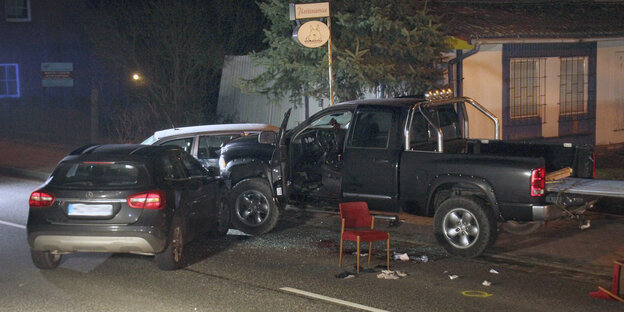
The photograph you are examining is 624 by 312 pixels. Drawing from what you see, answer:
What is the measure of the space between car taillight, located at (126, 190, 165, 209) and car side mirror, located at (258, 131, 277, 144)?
8.60ft

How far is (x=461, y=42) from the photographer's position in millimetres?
17344

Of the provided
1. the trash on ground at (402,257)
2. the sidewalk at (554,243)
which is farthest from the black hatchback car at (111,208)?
the sidewalk at (554,243)

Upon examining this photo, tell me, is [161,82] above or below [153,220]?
above

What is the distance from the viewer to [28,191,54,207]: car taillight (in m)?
8.95

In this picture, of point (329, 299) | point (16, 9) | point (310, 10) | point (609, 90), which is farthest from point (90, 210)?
point (16, 9)

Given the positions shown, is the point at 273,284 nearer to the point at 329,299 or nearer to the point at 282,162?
the point at 329,299

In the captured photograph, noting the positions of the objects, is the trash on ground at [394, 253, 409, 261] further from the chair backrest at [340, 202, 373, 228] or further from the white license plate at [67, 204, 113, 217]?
the white license plate at [67, 204, 113, 217]

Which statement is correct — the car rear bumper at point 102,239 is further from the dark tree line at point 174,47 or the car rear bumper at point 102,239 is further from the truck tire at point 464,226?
the dark tree line at point 174,47

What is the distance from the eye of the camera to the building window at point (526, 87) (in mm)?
Answer: 19422

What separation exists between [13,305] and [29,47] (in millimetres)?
28603

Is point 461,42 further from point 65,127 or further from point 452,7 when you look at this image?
point 65,127

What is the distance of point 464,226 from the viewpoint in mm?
10008

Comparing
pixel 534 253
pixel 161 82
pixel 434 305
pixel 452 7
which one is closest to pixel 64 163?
pixel 434 305

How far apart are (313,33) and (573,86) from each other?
917 cm
